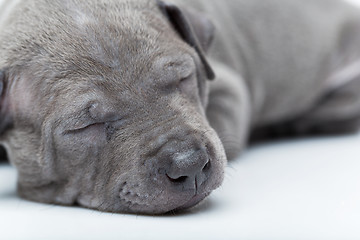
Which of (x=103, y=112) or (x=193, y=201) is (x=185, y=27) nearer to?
(x=103, y=112)

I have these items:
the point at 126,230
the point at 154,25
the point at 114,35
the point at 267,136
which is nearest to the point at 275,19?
the point at 267,136

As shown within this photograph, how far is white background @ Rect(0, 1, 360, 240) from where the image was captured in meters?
2.58

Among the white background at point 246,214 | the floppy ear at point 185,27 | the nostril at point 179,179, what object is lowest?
the white background at point 246,214

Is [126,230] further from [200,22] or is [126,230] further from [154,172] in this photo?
[200,22]

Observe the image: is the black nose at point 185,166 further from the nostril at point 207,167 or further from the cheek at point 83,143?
the cheek at point 83,143

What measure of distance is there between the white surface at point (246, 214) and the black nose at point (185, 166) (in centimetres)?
19

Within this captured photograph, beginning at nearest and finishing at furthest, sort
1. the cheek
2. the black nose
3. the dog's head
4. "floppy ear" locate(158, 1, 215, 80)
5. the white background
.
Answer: the white background
the black nose
the dog's head
the cheek
"floppy ear" locate(158, 1, 215, 80)

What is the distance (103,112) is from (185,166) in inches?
22.3

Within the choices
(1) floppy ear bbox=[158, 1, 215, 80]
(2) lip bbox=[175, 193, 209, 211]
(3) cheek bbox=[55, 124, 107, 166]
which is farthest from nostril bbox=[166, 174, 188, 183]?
(1) floppy ear bbox=[158, 1, 215, 80]

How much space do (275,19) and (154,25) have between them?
208 centimetres

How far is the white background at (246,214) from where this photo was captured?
2.58m

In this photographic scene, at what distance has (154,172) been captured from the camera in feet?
9.35

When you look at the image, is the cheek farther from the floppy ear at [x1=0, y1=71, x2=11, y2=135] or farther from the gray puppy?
the floppy ear at [x1=0, y1=71, x2=11, y2=135]

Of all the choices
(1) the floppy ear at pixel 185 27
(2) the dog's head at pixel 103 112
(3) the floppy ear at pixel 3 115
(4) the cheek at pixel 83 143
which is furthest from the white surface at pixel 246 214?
(1) the floppy ear at pixel 185 27
